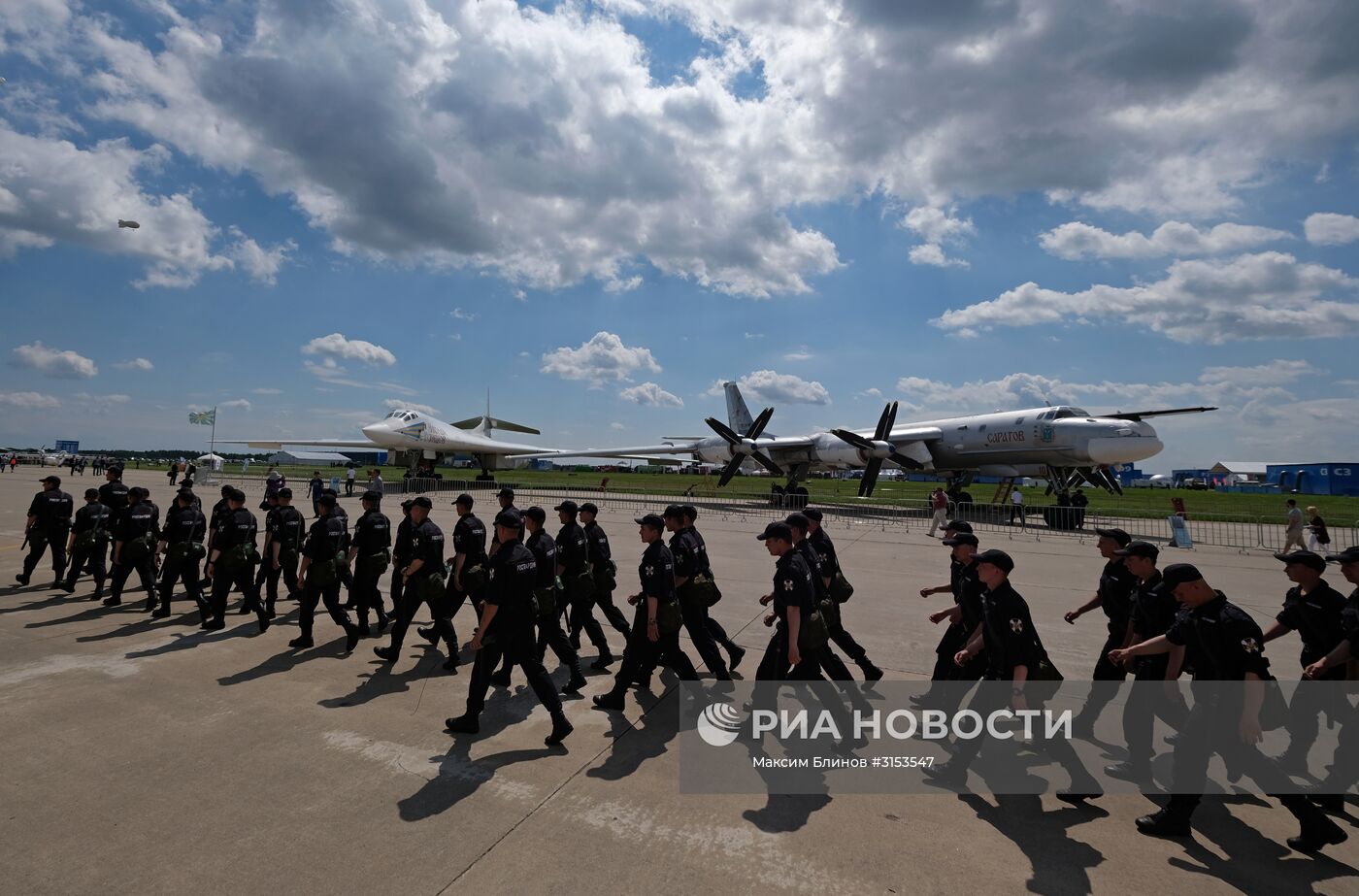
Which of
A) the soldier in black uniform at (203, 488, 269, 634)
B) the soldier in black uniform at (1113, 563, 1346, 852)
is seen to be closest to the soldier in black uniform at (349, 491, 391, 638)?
the soldier in black uniform at (203, 488, 269, 634)

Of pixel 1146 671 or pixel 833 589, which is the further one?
pixel 833 589

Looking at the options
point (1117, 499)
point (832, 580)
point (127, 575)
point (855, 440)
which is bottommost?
point (127, 575)

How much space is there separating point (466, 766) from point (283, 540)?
4.60 m

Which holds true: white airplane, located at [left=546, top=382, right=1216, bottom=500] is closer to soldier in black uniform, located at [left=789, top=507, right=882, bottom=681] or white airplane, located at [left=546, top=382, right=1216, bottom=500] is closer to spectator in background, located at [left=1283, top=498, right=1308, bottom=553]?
spectator in background, located at [left=1283, top=498, right=1308, bottom=553]

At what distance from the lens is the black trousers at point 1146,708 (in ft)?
12.6

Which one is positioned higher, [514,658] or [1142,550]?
[1142,550]

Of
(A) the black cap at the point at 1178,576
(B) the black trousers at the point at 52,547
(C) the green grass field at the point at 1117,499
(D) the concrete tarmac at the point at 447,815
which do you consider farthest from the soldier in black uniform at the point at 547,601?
(C) the green grass field at the point at 1117,499

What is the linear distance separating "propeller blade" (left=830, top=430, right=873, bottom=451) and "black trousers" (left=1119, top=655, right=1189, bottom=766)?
23.1 metres

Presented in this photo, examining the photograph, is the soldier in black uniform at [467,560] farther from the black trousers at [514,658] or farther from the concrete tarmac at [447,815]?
the black trousers at [514,658]

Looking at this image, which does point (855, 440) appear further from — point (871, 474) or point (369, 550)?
point (369, 550)

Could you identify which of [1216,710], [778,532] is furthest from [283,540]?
[1216,710]

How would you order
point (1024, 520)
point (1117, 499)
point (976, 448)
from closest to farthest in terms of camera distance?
point (1024, 520), point (976, 448), point (1117, 499)

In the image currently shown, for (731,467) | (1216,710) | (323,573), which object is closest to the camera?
(1216,710)

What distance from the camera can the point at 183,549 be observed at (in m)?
7.45
